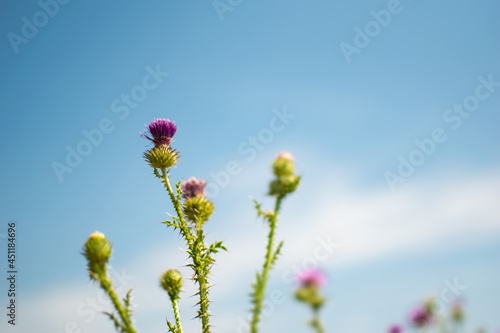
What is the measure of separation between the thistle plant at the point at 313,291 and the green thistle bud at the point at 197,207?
417cm

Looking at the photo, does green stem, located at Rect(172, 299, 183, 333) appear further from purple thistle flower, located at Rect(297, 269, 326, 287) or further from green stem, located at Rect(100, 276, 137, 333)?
purple thistle flower, located at Rect(297, 269, 326, 287)

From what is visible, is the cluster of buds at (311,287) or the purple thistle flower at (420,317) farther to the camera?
the purple thistle flower at (420,317)

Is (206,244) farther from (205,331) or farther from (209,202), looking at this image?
(209,202)

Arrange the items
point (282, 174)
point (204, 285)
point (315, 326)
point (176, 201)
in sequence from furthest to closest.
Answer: point (176, 201) < point (204, 285) < point (282, 174) < point (315, 326)

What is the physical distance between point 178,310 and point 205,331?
962 millimetres

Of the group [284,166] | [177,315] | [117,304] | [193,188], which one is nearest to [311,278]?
[284,166]

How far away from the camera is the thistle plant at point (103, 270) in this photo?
112 inches

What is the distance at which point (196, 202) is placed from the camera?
6195 millimetres

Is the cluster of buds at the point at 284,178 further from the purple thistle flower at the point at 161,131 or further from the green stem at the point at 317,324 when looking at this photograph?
the purple thistle flower at the point at 161,131

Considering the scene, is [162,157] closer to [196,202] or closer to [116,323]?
[196,202]

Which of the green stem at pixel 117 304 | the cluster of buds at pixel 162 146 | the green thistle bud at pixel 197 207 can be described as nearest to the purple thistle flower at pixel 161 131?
the cluster of buds at pixel 162 146

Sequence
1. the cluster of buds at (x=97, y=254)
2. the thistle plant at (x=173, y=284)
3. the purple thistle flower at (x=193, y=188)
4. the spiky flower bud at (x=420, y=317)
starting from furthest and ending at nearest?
the purple thistle flower at (x=193, y=188)
the thistle plant at (x=173, y=284)
the cluster of buds at (x=97, y=254)
the spiky flower bud at (x=420, y=317)

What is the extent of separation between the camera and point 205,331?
13.6 feet

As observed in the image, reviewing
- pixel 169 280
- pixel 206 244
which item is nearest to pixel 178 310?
pixel 169 280
